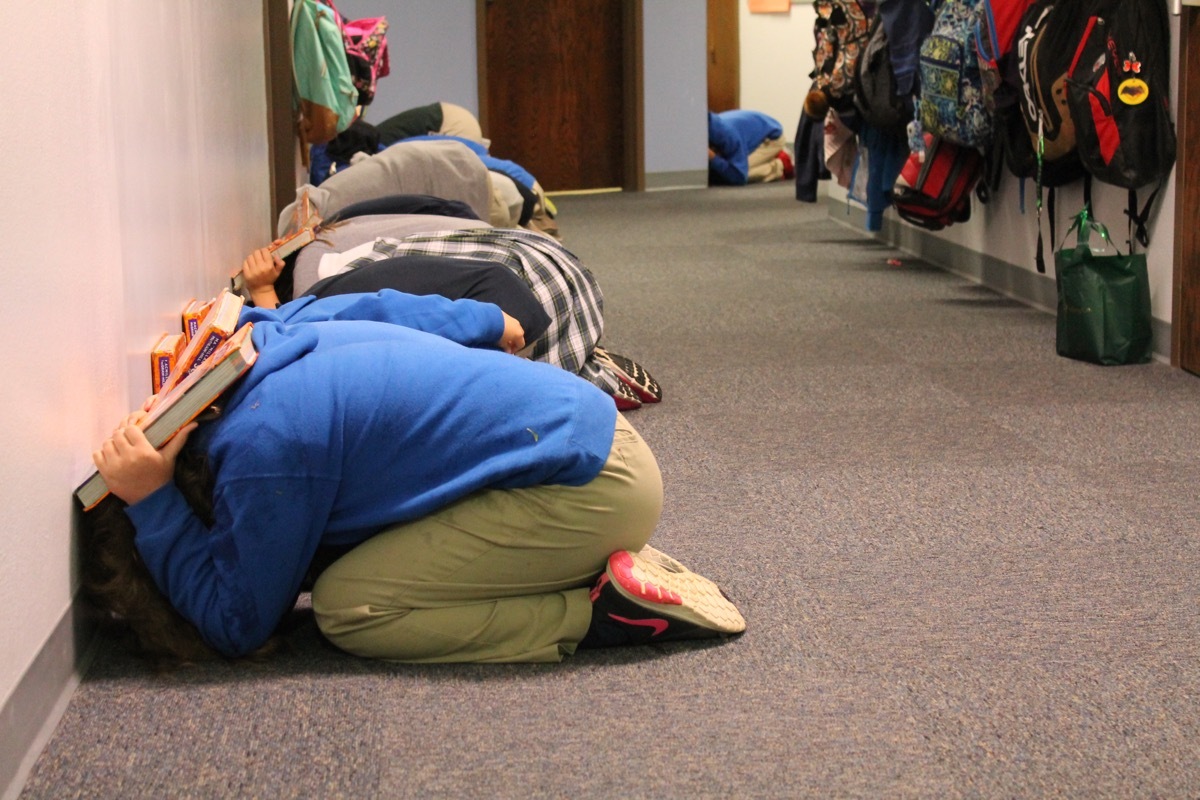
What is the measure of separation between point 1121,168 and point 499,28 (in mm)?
6405

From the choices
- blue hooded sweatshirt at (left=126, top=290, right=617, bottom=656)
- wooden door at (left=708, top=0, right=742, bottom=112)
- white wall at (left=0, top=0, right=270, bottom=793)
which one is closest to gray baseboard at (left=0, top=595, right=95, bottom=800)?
white wall at (left=0, top=0, right=270, bottom=793)

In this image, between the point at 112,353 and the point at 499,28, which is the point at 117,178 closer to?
the point at 112,353

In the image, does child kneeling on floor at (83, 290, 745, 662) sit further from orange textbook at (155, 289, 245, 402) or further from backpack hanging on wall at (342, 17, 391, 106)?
backpack hanging on wall at (342, 17, 391, 106)

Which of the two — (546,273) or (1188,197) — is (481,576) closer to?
(546,273)

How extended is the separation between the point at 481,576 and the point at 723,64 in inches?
366

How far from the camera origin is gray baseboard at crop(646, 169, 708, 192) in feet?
31.3

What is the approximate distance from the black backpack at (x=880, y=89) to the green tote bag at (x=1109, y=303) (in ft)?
5.66

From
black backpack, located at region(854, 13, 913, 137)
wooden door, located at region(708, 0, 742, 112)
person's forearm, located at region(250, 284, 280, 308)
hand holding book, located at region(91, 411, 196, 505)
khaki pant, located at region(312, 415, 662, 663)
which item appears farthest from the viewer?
wooden door, located at region(708, 0, 742, 112)

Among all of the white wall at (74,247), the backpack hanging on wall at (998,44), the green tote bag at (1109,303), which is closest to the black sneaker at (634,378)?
the white wall at (74,247)

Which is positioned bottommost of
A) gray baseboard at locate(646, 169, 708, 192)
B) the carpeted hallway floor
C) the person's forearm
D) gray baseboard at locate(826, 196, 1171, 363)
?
the carpeted hallway floor

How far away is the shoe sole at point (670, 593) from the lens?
1.83 m

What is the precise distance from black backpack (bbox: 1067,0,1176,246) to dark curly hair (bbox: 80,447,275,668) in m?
2.62

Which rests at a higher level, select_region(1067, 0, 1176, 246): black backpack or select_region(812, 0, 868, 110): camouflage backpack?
select_region(812, 0, 868, 110): camouflage backpack

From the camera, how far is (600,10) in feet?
31.0
